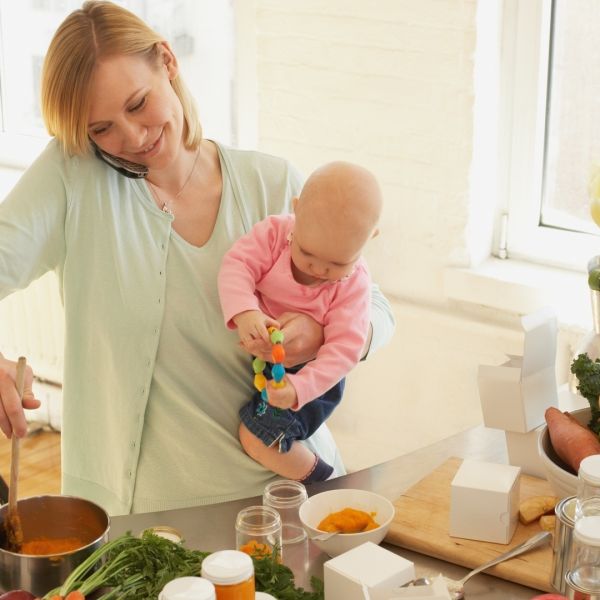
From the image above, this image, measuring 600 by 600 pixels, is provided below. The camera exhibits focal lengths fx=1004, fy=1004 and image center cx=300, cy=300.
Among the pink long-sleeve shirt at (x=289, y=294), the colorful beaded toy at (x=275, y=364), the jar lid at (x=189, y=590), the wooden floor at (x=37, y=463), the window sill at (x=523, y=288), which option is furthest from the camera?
the wooden floor at (x=37, y=463)

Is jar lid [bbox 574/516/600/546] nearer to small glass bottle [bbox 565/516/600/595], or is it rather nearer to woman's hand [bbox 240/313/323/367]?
small glass bottle [bbox 565/516/600/595]

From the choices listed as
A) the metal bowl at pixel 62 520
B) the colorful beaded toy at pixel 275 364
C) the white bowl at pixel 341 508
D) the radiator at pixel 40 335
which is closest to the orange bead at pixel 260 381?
the colorful beaded toy at pixel 275 364

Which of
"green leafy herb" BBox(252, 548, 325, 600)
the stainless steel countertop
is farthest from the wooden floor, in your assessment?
"green leafy herb" BBox(252, 548, 325, 600)

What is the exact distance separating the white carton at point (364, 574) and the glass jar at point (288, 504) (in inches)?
7.4

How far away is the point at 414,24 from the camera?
→ 105 inches

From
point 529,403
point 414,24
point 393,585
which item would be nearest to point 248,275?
point 529,403

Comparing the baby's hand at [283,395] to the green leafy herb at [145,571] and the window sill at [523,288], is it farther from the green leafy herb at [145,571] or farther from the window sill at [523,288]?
the window sill at [523,288]

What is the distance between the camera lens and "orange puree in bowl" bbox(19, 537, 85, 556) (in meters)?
1.41

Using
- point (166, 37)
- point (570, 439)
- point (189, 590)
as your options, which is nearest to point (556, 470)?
point (570, 439)

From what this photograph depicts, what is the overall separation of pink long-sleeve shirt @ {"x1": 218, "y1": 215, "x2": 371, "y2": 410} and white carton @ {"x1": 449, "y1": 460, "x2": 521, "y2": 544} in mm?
293

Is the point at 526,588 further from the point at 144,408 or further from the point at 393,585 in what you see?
the point at 144,408

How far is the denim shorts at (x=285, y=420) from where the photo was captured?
1.78 m

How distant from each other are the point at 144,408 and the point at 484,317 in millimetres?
1301

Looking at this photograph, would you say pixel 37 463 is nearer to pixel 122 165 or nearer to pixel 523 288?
pixel 523 288
